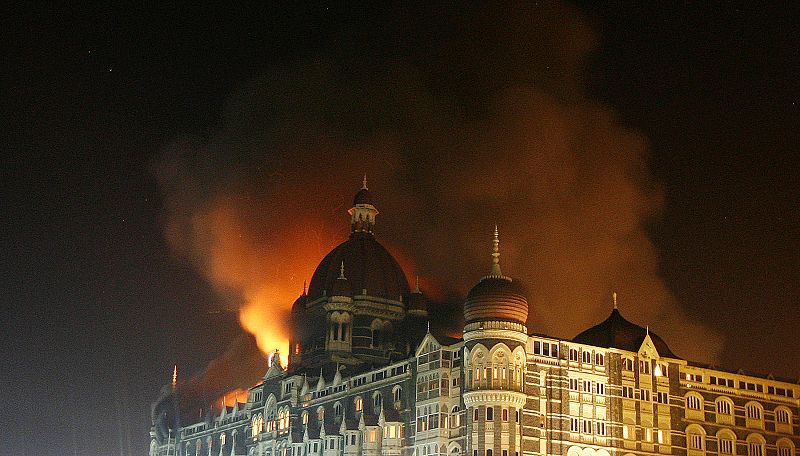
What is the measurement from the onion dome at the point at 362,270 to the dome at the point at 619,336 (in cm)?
2426

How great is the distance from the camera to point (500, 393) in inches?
2916

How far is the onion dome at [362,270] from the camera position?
10294 centimetres

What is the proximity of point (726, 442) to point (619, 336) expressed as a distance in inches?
476

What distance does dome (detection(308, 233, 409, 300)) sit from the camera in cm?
10294

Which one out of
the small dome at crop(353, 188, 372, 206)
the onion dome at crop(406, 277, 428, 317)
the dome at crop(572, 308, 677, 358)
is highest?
the small dome at crop(353, 188, 372, 206)

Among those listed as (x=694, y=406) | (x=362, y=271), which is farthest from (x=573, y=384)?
(x=362, y=271)

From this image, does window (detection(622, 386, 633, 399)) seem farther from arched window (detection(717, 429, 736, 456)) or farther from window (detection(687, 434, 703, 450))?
arched window (detection(717, 429, 736, 456))

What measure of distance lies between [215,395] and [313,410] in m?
35.3

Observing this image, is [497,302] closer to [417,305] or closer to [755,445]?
[755,445]

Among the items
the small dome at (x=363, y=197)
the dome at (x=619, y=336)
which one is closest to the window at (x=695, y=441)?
the dome at (x=619, y=336)

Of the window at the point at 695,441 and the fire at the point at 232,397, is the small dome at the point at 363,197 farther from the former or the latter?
the window at the point at 695,441

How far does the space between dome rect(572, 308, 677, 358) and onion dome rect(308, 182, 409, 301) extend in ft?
79.6

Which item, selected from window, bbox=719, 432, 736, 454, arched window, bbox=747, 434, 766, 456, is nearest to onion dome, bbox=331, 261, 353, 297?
window, bbox=719, 432, 736, 454

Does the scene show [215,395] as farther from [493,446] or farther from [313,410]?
[493,446]
